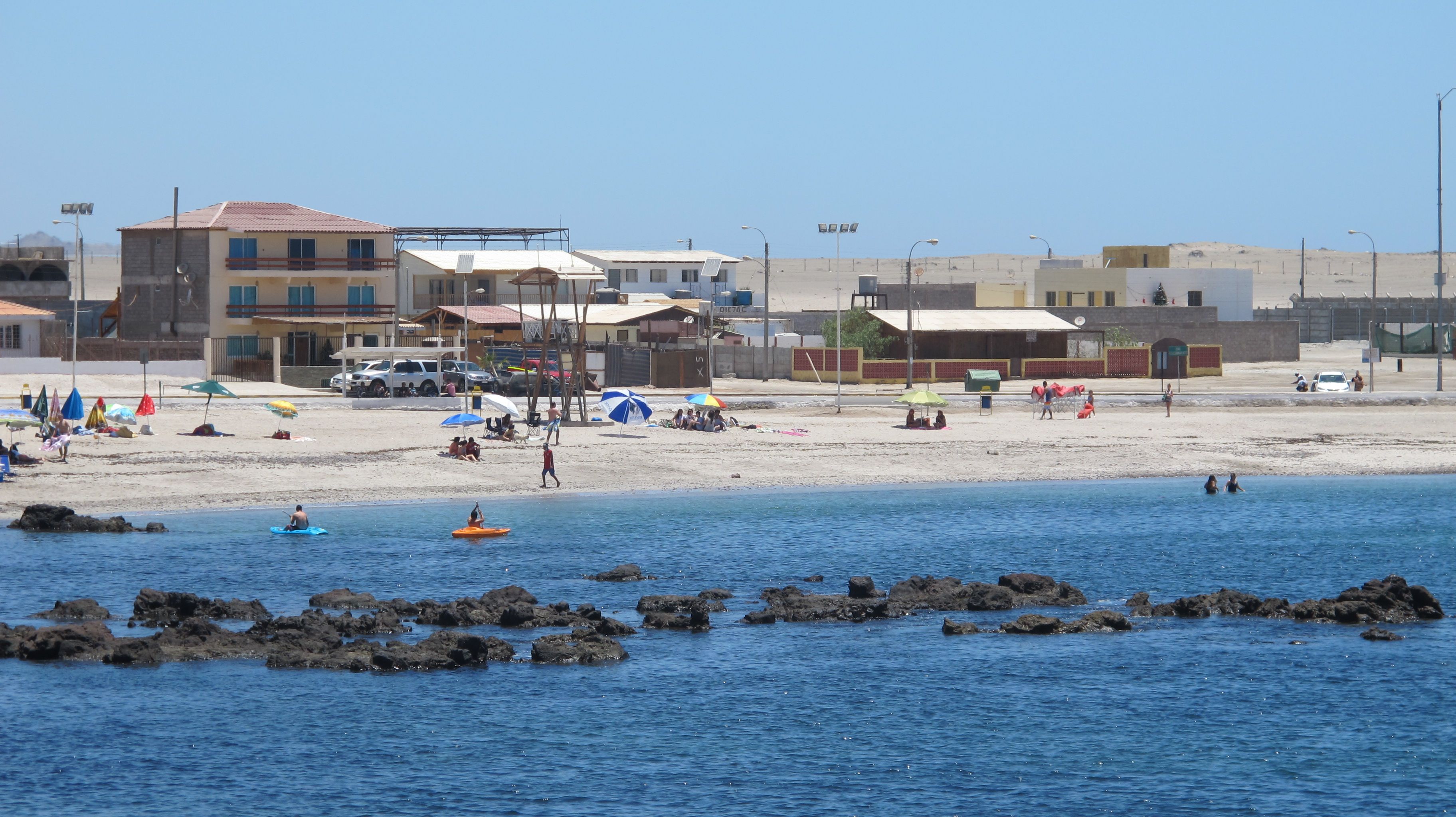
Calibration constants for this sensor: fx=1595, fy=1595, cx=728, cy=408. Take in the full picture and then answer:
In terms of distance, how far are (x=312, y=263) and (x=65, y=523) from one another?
41.3 metres

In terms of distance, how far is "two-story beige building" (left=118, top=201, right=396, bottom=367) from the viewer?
7419 cm

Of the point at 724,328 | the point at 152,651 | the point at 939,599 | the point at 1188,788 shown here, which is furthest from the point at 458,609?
the point at 724,328

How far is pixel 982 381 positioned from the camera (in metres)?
72.2

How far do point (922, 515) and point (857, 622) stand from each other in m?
12.6

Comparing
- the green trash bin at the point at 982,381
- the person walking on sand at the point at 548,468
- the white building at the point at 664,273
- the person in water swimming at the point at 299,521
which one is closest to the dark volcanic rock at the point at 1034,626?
the person in water swimming at the point at 299,521

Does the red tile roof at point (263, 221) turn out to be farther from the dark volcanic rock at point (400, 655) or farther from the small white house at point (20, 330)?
the dark volcanic rock at point (400, 655)

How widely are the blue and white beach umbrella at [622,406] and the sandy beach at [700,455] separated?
0.83m

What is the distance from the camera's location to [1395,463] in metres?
51.2

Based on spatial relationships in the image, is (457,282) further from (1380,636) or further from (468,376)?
(1380,636)

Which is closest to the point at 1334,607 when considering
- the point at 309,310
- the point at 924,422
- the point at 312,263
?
the point at 924,422

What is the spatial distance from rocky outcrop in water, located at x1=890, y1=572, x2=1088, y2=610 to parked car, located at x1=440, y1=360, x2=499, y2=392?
3234 cm

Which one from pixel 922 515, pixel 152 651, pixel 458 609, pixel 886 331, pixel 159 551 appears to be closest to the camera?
pixel 152 651

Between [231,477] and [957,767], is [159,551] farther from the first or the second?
[957,767]

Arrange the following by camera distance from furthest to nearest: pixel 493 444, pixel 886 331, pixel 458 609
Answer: pixel 886 331 → pixel 493 444 → pixel 458 609
